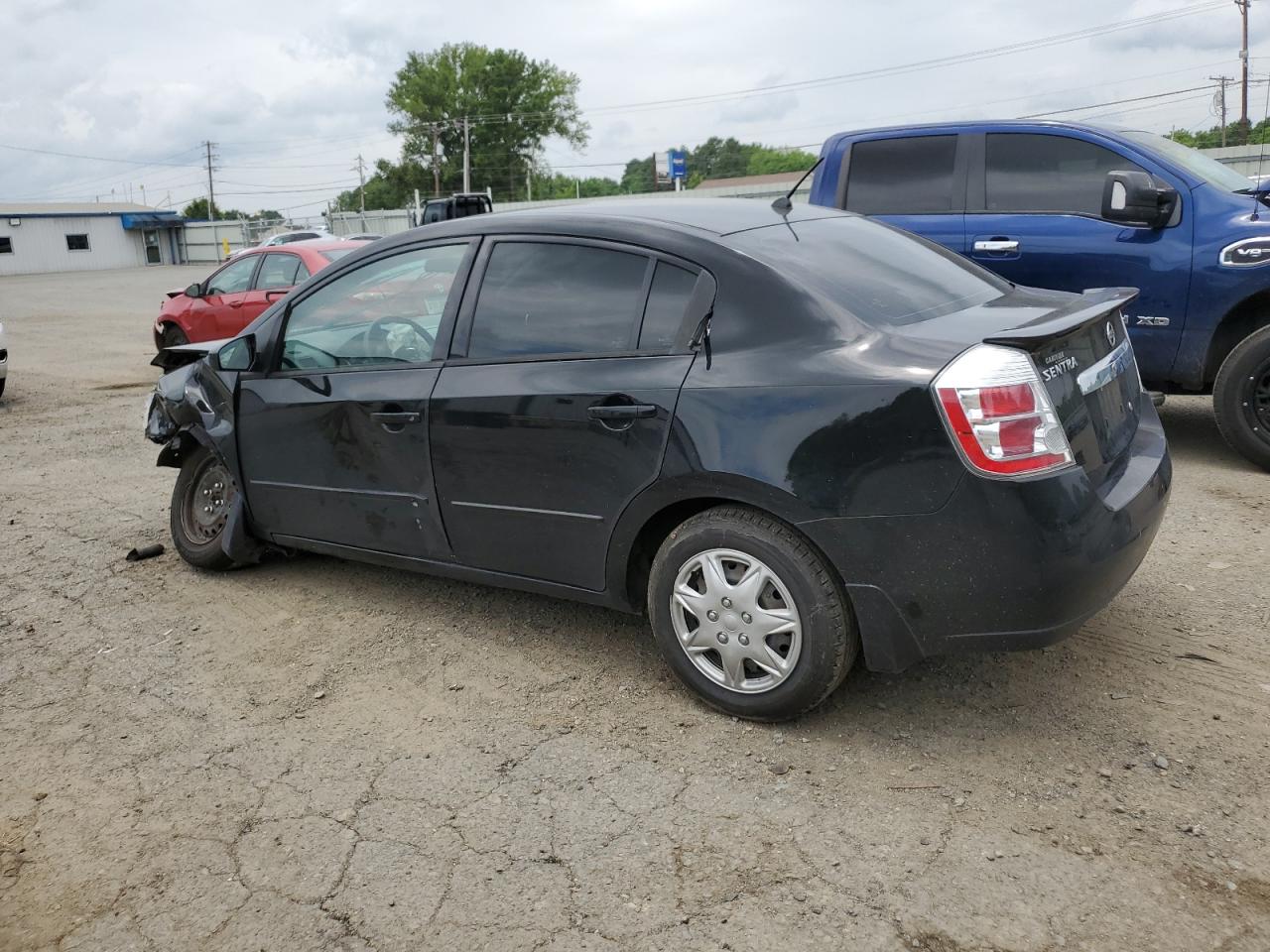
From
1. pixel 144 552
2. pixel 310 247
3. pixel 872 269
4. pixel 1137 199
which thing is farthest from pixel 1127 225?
pixel 310 247

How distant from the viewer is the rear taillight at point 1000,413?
289 cm

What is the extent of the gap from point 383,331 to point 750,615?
6.41 ft

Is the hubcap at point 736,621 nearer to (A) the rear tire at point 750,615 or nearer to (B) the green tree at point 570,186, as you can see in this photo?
(A) the rear tire at point 750,615

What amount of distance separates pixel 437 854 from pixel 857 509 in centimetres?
149

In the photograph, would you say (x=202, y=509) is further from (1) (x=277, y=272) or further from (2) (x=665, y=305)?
(1) (x=277, y=272)

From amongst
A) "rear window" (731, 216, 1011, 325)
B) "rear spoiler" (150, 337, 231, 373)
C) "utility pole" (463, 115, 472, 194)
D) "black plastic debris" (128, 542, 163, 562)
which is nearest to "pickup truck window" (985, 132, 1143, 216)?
"rear window" (731, 216, 1011, 325)

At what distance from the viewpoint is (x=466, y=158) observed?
76562 mm

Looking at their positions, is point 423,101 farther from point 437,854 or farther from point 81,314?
point 437,854

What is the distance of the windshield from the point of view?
6.27 metres

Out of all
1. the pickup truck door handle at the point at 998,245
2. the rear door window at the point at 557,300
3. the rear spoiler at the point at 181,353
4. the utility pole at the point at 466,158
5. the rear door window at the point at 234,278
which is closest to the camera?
the rear door window at the point at 557,300

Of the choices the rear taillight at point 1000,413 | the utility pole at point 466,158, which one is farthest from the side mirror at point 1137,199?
the utility pole at point 466,158

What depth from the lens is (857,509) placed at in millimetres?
3027

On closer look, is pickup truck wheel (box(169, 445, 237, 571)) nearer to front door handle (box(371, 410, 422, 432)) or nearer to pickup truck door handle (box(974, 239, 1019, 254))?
front door handle (box(371, 410, 422, 432))

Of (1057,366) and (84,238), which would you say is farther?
(84,238)
